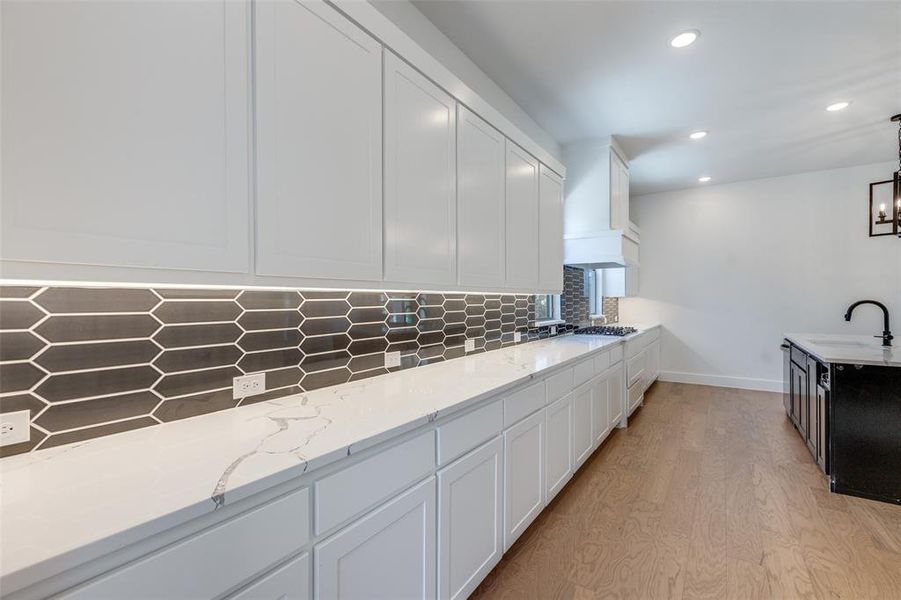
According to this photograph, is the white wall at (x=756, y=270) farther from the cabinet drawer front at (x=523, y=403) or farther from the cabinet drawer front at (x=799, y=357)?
the cabinet drawer front at (x=523, y=403)

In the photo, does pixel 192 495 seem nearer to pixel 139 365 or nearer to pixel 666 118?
pixel 139 365

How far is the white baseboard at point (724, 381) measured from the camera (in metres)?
5.15

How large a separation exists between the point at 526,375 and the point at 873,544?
206cm

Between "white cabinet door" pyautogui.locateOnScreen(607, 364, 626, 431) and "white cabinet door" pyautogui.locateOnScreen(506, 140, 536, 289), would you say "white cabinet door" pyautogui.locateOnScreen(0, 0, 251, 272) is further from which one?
"white cabinet door" pyautogui.locateOnScreen(607, 364, 626, 431)

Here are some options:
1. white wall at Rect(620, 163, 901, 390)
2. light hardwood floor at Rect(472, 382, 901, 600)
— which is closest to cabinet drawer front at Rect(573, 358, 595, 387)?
light hardwood floor at Rect(472, 382, 901, 600)

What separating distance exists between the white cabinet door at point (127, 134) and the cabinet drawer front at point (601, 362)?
8.53 feet

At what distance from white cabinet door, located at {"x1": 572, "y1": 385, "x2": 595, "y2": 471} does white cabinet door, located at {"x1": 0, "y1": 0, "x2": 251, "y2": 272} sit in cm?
223

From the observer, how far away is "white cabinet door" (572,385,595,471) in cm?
259

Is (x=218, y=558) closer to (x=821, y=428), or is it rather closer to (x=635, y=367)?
(x=821, y=428)

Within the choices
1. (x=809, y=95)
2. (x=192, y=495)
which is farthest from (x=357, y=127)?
(x=809, y=95)

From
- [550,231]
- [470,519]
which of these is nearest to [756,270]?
[550,231]

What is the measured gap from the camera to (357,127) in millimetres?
1456

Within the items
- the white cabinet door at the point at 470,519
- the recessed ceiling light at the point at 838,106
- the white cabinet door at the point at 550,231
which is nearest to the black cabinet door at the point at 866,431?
the white cabinet door at the point at 550,231

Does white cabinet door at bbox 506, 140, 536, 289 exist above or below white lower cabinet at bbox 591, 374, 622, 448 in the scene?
above
